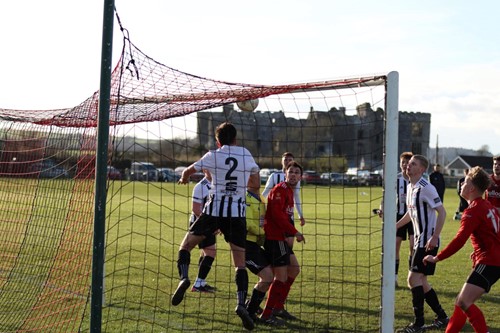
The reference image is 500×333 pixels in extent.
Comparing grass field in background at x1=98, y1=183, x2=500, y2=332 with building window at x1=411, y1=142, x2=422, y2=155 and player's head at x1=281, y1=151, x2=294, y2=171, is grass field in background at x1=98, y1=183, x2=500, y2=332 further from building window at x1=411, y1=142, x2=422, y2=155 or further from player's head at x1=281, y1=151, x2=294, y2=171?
building window at x1=411, y1=142, x2=422, y2=155

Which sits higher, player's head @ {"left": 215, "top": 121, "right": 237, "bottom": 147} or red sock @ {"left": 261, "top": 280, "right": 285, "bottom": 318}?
player's head @ {"left": 215, "top": 121, "right": 237, "bottom": 147}

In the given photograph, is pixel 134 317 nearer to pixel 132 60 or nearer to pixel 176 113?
pixel 176 113

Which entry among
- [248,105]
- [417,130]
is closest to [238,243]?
[248,105]

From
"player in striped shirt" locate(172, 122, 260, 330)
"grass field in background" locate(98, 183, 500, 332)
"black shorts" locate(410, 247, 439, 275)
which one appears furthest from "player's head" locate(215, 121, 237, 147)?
"black shorts" locate(410, 247, 439, 275)

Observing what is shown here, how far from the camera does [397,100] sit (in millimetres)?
6129

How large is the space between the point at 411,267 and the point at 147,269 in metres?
4.93

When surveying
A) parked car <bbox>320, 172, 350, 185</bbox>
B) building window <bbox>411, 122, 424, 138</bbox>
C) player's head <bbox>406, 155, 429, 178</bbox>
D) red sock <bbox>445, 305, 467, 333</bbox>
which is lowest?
red sock <bbox>445, 305, 467, 333</bbox>

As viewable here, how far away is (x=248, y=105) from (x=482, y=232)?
8.81 feet

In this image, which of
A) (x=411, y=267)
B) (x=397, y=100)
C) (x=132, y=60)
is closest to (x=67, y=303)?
(x=132, y=60)

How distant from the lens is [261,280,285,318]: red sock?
7730mm

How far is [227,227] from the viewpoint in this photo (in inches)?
272

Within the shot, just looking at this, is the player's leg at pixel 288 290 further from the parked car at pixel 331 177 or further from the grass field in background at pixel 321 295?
the parked car at pixel 331 177

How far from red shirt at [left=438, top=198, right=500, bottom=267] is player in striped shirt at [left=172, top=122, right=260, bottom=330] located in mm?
1939

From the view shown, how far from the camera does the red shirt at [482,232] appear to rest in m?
6.30
